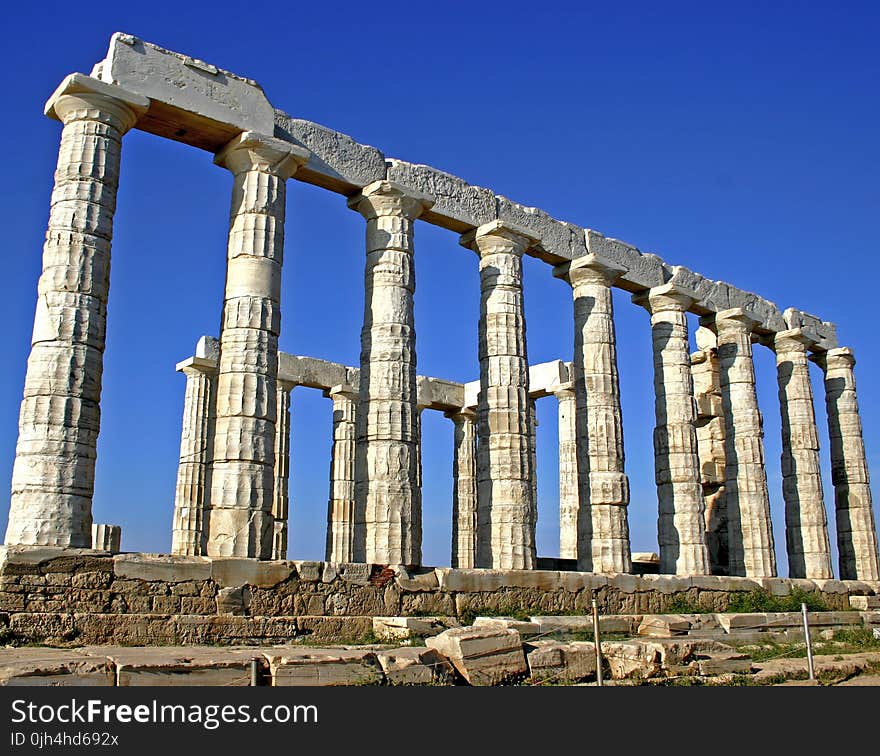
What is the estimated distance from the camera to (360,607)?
14.7 meters

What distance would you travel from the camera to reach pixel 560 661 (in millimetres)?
11000

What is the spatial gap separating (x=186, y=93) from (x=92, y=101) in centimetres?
162

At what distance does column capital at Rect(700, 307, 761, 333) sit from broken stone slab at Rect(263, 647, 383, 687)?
17728 millimetres

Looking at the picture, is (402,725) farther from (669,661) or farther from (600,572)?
(600,572)

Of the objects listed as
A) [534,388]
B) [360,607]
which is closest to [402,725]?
[360,607]

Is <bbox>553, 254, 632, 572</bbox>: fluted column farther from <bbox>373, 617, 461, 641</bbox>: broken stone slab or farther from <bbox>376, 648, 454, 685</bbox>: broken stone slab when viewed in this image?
<bbox>376, 648, 454, 685</bbox>: broken stone slab

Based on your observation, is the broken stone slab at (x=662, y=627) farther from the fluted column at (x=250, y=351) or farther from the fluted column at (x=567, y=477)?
the fluted column at (x=567, y=477)

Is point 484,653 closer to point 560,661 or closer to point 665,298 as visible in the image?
point 560,661

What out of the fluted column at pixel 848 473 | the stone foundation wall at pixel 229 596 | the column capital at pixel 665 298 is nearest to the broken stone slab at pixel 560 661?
the stone foundation wall at pixel 229 596

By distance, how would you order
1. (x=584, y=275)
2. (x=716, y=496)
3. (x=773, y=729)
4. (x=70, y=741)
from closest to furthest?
(x=70, y=741) < (x=773, y=729) < (x=584, y=275) < (x=716, y=496)

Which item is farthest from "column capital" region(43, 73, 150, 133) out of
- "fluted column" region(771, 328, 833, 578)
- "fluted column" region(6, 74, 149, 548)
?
"fluted column" region(771, 328, 833, 578)

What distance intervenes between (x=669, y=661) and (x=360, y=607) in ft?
17.1

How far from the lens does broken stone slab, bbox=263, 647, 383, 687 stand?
29.5 feet

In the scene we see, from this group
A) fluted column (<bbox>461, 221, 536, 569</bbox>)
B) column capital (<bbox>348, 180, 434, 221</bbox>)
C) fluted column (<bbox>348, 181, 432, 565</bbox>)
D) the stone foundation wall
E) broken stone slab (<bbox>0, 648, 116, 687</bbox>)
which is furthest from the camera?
fluted column (<bbox>461, 221, 536, 569</bbox>)
